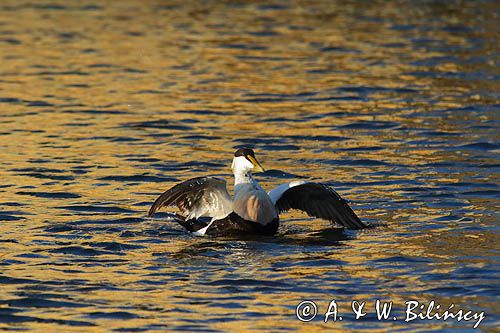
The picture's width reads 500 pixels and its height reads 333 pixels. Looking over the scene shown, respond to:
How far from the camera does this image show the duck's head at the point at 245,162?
479 inches

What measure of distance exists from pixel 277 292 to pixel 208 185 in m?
2.54

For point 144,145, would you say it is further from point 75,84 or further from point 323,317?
point 323,317

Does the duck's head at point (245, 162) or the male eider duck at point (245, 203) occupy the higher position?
the duck's head at point (245, 162)

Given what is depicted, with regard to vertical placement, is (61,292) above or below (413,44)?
below

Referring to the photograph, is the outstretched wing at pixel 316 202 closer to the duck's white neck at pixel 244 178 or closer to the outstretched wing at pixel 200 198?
the duck's white neck at pixel 244 178

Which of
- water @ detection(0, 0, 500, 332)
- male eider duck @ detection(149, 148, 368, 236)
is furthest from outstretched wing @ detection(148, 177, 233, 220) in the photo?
water @ detection(0, 0, 500, 332)

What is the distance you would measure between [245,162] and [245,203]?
433 millimetres

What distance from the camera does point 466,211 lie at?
1289 cm

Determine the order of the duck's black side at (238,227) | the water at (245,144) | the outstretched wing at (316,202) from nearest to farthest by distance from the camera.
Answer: the water at (245,144), the duck's black side at (238,227), the outstretched wing at (316,202)

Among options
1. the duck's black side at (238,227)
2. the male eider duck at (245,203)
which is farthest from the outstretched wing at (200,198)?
the duck's black side at (238,227)

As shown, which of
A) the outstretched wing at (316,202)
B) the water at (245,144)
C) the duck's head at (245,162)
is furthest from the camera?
the outstretched wing at (316,202)

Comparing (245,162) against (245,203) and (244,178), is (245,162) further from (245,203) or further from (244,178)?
(245,203)

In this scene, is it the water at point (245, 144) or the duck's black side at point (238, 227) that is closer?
the water at point (245, 144)

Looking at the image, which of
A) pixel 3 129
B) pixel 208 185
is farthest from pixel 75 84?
pixel 208 185
